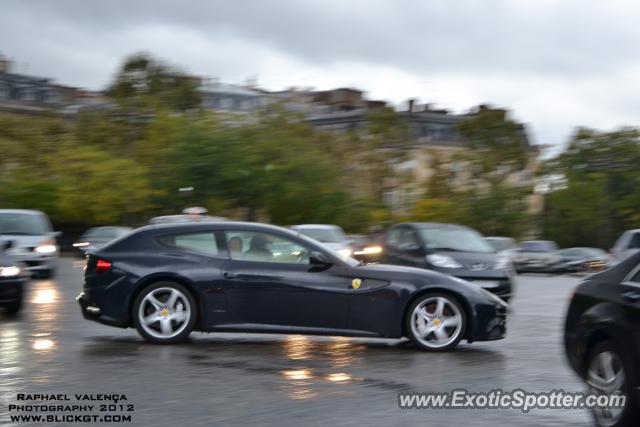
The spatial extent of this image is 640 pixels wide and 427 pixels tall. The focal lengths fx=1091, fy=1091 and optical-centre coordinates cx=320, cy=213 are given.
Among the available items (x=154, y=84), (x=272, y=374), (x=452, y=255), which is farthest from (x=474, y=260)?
(x=154, y=84)

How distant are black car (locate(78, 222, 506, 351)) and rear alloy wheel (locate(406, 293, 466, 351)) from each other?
0.03 ft

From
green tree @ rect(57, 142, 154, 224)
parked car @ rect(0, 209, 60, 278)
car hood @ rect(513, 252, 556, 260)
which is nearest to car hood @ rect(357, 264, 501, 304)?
parked car @ rect(0, 209, 60, 278)

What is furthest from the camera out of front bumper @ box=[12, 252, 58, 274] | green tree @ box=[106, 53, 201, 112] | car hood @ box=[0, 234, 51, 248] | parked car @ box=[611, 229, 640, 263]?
green tree @ box=[106, 53, 201, 112]

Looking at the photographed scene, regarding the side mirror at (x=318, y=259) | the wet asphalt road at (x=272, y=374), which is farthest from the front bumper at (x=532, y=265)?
the side mirror at (x=318, y=259)

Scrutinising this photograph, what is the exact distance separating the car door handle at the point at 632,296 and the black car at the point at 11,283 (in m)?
10.0

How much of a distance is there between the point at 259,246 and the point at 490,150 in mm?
68255

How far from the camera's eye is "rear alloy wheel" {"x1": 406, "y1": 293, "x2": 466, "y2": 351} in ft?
37.8

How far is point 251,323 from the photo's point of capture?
11.5 m

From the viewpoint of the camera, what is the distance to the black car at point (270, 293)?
37.4 feet

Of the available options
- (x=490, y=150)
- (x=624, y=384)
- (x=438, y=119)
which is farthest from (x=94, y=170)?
(x=624, y=384)

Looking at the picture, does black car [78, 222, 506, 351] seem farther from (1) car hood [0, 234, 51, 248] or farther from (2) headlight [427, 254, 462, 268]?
(1) car hood [0, 234, 51, 248]

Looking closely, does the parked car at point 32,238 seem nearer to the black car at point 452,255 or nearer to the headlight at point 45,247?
the headlight at point 45,247

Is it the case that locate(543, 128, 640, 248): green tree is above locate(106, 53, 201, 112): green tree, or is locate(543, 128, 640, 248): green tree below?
below

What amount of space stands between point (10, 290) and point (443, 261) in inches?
270
